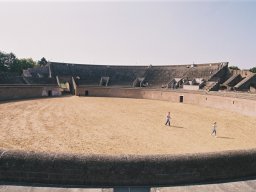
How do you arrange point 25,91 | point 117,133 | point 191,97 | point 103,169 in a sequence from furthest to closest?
point 25,91, point 191,97, point 117,133, point 103,169

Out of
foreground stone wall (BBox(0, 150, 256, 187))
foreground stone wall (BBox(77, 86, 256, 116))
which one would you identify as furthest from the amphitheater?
foreground stone wall (BBox(77, 86, 256, 116))

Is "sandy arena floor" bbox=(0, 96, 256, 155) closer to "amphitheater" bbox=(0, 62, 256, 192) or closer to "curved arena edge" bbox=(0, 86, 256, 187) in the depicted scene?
"amphitheater" bbox=(0, 62, 256, 192)

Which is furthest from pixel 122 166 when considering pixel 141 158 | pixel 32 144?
pixel 32 144

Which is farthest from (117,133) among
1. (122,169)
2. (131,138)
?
(122,169)

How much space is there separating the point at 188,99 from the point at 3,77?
108ft

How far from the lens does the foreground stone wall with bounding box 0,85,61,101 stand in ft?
120

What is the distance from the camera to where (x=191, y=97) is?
40.5 m

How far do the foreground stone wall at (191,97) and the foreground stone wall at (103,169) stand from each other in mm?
25664

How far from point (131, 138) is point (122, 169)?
482 inches

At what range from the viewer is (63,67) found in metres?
56.2

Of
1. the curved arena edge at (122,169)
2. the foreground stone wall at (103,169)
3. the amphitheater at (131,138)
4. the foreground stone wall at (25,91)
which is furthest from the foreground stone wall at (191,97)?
the foreground stone wall at (103,169)

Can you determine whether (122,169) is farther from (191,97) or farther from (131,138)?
(191,97)

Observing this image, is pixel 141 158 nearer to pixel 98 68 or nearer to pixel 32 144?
pixel 32 144

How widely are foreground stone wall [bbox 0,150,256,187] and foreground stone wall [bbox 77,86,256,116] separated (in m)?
25.7
